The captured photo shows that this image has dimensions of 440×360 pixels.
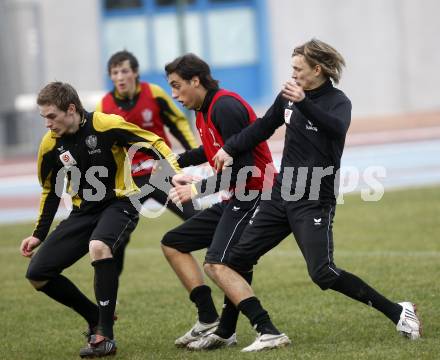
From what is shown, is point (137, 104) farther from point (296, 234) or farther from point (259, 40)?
point (259, 40)

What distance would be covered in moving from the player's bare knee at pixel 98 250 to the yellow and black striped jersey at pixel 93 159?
0.38 metres

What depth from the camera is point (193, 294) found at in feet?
21.9

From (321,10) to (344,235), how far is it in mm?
19839

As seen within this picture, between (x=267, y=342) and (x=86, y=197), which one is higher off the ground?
(x=86, y=197)

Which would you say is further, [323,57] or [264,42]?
[264,42]

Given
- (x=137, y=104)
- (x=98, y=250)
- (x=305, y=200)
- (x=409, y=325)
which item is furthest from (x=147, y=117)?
(x=409, y=325)

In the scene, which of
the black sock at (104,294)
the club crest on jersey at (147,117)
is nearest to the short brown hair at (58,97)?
the black sock at (104,294)

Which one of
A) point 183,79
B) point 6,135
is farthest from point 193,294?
point 6,135

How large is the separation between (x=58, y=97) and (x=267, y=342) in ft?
6.63

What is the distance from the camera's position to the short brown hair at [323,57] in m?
6.05

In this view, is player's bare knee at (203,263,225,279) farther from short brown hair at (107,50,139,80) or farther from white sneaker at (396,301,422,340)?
short brown hair at (107,50,139,80)

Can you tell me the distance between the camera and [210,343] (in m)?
6.49

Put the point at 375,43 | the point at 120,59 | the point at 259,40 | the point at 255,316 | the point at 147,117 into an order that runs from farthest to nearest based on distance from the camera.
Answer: the point at 259,40
the point at 375,43
the point at 147,117
the point at 120,59
the point at 255,316

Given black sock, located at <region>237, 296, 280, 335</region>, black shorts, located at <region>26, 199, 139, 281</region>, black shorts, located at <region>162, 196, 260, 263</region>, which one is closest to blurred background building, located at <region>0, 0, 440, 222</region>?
black shorts, located at <region>162, 196, 260, 263</region>
